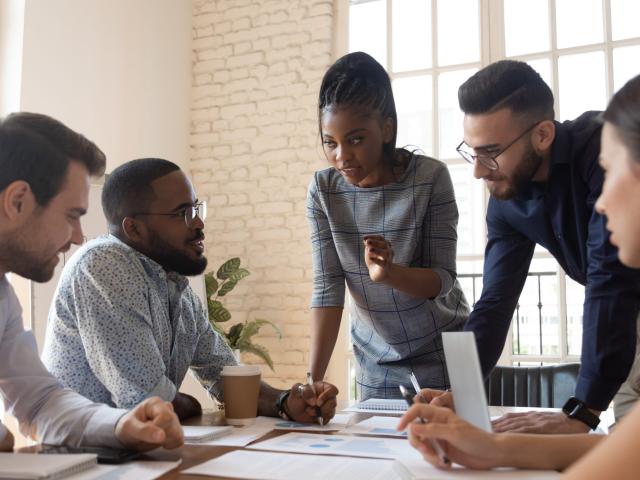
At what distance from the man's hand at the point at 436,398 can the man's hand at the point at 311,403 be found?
189 mm

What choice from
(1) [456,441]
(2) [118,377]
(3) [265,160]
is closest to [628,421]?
(1) [456,441]

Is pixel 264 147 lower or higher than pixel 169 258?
higher

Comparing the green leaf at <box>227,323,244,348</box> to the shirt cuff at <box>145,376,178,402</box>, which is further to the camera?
the green leaf at <box>227,323,244,348</box>

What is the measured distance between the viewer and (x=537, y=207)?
65.1 inches

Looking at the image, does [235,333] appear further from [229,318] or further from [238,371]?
[238,371]

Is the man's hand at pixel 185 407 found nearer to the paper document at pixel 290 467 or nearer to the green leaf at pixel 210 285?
the paper document at pixel 290 467

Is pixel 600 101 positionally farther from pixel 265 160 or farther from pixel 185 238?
pixel 185 238

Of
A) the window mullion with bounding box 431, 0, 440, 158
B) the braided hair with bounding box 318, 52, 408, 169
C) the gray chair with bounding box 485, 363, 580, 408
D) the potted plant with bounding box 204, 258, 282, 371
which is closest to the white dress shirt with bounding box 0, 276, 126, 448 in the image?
the braided hair with bounding box 318, 52, 408, 169

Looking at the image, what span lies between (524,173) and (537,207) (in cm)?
9

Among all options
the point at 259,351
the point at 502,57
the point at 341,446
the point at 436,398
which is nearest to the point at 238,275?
the point at 259,351

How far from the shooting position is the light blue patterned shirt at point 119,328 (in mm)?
1354

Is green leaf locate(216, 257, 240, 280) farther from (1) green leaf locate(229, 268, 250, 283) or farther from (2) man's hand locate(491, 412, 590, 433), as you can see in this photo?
(2) man's hand locate(491, 412, 590, 433)

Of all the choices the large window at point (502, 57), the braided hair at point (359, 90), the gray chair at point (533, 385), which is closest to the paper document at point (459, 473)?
the braided hair at point (359, 90)

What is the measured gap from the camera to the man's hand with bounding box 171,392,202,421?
1.49 meters
